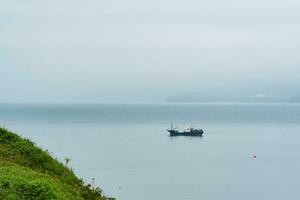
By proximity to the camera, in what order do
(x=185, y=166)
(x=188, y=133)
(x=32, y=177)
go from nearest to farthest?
(x=32, y=177), (x=185, y=166), (x=188, y=133)

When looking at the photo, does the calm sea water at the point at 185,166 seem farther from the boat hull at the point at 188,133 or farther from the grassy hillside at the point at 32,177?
the grassy hillside at the point at 32,177

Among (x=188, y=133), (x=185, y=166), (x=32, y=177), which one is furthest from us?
(x=188, y=133)

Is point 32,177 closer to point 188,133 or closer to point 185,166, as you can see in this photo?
point 185,166

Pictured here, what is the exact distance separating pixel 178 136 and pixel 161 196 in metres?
95.6

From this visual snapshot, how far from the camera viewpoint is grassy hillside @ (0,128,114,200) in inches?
513

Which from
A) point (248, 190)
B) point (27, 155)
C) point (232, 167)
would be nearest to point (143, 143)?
point (232, 167)

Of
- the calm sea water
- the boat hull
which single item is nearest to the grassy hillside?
the calm sea water

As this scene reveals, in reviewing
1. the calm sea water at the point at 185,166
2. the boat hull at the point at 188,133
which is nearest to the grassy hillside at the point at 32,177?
the calm sea water at the point at 185,166

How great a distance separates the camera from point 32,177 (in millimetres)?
14391

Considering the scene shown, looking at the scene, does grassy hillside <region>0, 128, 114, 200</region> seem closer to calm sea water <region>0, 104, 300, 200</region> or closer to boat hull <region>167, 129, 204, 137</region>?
calm sea water <region>0, 104, 300, 200</region>

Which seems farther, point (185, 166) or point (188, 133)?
point (188, 133)

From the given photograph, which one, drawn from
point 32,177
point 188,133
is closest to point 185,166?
point 188,133

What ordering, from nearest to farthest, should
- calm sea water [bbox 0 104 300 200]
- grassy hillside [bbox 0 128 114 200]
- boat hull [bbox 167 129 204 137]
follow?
grassy hillside [bbox 0 128 114 200] → calm sea water [bbox 0 104 300 200] → boat hull [bbox 167 129 204 137]

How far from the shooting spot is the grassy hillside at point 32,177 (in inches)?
513
